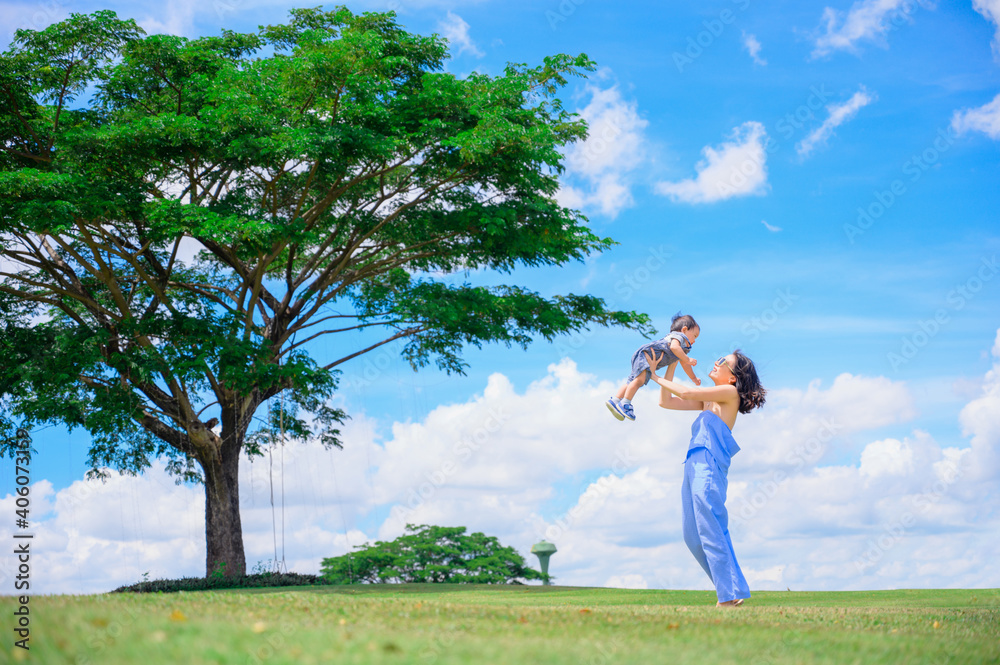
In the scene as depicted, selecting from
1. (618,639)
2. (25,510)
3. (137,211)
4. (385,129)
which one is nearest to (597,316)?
(385,129)

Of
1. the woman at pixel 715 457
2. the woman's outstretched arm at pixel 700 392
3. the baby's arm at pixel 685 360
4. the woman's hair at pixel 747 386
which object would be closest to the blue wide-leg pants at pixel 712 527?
the woman at pixel 715 457

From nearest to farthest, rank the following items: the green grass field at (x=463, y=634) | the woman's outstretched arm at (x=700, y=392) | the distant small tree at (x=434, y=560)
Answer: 1. the green grass field at (x=463, y=634)
2. the woman's outstretched arm at (x=700, y=392)
3. the distant small tree at (x=434, y=560)

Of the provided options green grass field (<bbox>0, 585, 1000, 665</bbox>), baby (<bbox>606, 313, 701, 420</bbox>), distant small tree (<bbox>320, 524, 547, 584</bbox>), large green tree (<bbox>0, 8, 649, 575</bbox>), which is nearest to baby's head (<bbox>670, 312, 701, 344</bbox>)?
baby (<bbox>606, 313, 701, 420</bbox>)

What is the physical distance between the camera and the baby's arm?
9250 millimetres

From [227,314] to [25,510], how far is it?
8.94m

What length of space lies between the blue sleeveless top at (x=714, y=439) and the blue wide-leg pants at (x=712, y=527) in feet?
0.23

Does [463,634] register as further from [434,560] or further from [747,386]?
[434,560]

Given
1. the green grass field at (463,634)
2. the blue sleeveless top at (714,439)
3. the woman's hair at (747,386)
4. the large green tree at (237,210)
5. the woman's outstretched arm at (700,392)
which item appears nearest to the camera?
the green grass field at (463,634)

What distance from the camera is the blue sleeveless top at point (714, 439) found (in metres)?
9.08

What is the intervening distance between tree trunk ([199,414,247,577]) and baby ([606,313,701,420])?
11931 mm

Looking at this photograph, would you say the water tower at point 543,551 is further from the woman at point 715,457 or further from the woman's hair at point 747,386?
the woman's hair at point 747,386

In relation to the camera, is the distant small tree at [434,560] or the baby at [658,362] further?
the distant small tree at [434,560]

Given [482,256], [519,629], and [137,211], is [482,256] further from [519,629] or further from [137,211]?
[519,629]

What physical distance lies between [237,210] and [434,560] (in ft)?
38.7
